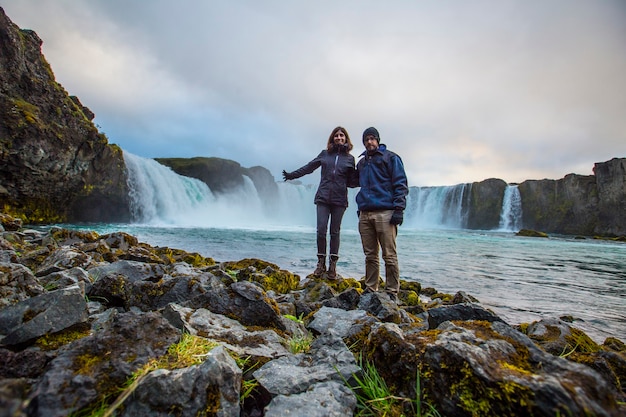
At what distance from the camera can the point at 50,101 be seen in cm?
2077

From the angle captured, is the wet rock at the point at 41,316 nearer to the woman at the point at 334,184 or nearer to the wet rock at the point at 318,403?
the wet rock at the point at 318,403

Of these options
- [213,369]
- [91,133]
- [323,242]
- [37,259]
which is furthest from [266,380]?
[91,133]

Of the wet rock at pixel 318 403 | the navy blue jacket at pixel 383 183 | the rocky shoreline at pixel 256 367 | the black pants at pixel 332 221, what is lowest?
the wet rock at pixel 318 403

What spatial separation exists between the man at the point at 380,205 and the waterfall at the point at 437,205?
58.0m

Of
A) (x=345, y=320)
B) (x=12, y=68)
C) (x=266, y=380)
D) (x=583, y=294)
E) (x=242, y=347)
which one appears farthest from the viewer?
(x=12, y=68)

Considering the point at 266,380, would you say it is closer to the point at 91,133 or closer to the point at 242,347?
the point at 242,347

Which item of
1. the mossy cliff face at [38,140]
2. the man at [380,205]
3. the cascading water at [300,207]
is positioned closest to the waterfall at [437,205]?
the cascading water at [300,207]

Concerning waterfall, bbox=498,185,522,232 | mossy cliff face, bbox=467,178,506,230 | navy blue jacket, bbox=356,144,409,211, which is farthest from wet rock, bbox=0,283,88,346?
waterfall, bbox=498,185,522,232

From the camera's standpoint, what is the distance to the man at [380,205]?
4.92 metres

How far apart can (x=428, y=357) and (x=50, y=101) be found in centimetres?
2822

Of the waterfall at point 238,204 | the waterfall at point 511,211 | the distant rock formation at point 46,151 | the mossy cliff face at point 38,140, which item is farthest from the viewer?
the waterfall at point 511,211

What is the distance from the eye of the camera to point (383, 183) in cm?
507

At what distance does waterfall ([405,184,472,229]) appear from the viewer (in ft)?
201

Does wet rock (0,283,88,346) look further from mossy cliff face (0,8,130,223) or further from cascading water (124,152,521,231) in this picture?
cascading water (124,152,521,231)
